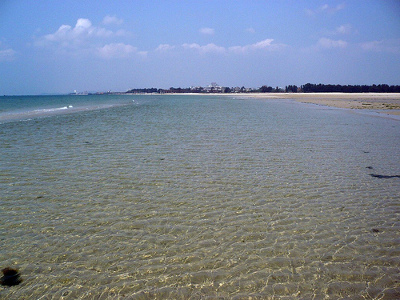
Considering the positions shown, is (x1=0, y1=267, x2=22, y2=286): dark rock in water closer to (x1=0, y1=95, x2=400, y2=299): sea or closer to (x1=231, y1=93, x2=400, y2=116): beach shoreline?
(x1=0, y1=95, x2=400, y2=299): sea

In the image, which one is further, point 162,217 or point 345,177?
point 345,177

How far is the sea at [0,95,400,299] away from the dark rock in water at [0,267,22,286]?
0.11 m

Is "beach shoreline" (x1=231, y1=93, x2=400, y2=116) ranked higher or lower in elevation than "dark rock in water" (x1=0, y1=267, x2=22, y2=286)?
higher

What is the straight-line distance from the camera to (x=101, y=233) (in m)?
6.08

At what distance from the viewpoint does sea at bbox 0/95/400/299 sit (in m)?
4.59

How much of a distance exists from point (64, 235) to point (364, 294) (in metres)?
5.49

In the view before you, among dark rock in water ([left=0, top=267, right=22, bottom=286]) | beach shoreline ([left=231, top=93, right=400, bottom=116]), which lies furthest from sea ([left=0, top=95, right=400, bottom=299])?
beach shoreline ([left=231, top=93, right=400, bottom=116])

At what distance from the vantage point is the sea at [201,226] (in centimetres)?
459

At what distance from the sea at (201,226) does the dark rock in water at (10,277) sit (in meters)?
0.11

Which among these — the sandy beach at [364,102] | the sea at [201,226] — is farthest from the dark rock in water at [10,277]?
the sandy beach at [364,102]

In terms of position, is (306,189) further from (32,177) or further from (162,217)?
(32,177)

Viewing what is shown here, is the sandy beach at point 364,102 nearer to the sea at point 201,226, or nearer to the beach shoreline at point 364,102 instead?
the beach shoreline at point 364,102

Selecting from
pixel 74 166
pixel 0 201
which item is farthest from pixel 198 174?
pixel 0 201

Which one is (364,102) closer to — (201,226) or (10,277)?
(201,226)
